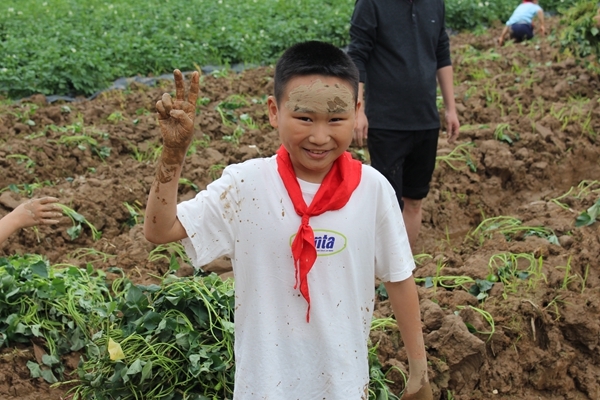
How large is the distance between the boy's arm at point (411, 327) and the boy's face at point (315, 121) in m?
0.40

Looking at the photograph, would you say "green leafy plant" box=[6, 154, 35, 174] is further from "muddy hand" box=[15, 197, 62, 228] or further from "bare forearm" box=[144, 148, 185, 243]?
"bare forearm" box=[144, 148, 185, 243]

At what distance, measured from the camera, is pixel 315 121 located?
7.07 feet

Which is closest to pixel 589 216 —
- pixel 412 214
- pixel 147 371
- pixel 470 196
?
pixel 412 214

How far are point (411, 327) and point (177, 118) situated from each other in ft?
3.05

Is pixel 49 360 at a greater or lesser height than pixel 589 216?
greater

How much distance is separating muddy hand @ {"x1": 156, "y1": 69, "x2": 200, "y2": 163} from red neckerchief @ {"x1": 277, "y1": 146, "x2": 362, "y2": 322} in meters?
0.32

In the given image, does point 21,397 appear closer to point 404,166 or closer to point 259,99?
point 404,166

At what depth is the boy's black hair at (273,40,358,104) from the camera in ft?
7.20

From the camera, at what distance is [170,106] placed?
6.32ft

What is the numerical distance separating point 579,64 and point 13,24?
7620 mm

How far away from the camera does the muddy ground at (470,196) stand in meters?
3.52

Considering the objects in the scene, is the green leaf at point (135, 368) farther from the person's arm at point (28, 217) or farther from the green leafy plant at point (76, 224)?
the green leafy plant at point (76, 224)

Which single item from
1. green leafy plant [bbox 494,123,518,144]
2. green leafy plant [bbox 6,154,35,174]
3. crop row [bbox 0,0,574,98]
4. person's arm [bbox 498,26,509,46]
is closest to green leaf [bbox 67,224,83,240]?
green leafy plant [bbox 6,154,35,174]

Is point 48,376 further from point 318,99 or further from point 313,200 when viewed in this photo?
point 318,99
